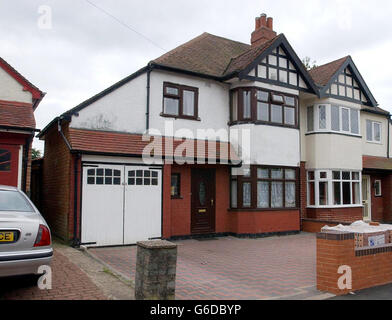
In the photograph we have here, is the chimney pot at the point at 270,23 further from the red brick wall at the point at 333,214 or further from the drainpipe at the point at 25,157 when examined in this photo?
the drainpipe at the point at 25,157

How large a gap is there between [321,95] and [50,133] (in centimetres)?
1085

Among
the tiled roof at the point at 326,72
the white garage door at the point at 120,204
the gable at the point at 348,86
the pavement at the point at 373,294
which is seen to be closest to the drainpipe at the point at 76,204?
the white garage door at the point at 120,204

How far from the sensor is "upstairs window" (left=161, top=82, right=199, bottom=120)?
12.4m

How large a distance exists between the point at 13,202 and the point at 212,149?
7.89m

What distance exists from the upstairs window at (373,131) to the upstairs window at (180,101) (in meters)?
10.7

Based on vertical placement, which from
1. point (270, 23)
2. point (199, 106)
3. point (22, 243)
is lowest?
point (22, 243)

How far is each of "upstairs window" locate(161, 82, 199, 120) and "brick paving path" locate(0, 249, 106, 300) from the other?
690cm

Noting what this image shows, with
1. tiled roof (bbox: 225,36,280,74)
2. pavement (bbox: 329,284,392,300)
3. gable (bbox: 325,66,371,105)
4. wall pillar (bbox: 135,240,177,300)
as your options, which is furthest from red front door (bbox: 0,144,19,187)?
gable (bbox: 325,66,371,105)

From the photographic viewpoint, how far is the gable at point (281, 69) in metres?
13.5

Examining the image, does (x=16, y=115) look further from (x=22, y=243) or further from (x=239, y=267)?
(x=239, y=267)

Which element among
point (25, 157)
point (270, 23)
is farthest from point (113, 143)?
point (270, 23)

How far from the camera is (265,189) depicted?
13531mm
